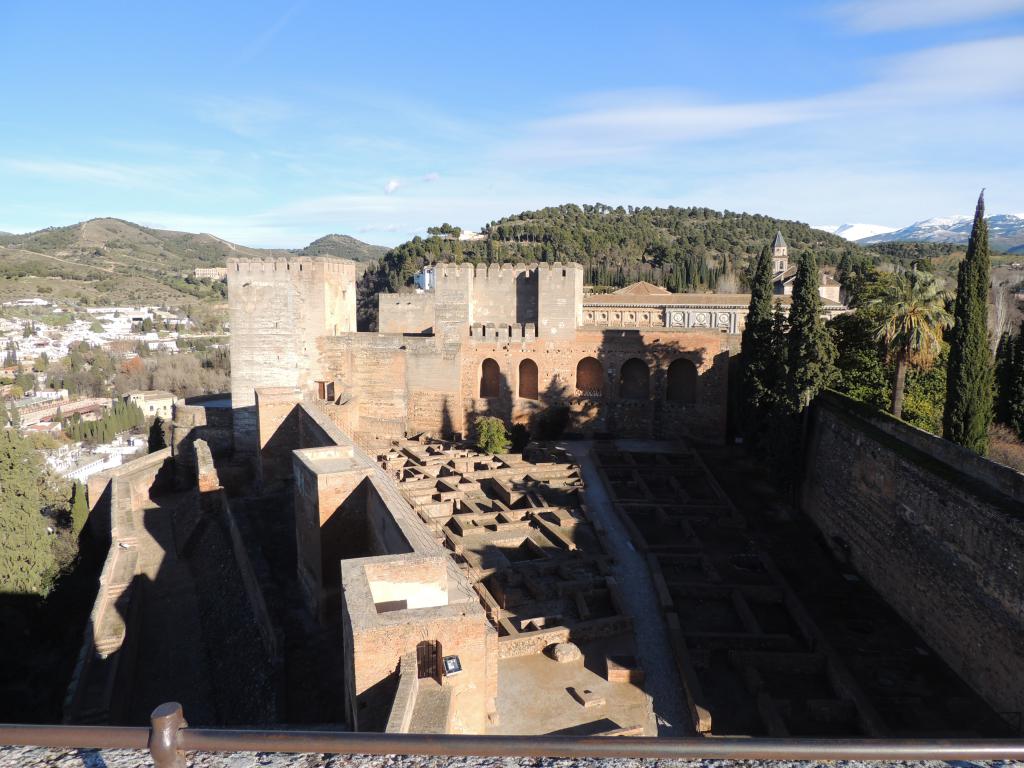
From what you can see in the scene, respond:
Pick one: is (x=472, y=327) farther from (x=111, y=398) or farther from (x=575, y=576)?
(x=111, y=398)

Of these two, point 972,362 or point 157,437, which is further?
point 157,437

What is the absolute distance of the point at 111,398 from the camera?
62656 mm

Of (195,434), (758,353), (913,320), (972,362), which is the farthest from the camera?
(195,434)

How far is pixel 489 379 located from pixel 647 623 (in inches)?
518

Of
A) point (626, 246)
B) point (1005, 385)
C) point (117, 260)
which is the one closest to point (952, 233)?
point (626, 246)

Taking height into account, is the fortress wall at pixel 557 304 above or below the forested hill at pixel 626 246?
below

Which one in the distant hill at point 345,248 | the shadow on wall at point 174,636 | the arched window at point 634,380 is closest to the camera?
the shadow on wall at point 174,636

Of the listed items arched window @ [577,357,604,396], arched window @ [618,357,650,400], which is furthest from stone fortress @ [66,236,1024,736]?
arched window @ [577,357,604,396]

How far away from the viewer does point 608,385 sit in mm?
23000

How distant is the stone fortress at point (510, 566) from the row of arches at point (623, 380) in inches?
39.0

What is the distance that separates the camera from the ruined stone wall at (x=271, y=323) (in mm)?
19734

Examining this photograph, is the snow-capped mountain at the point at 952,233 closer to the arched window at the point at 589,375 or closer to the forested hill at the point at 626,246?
the forested hill at the point at 626,246

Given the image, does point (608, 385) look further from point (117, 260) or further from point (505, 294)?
point (117, 260)

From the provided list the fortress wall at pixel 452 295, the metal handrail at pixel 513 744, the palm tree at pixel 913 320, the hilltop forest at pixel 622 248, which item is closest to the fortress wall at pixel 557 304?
the fortress wall at pixel 452 295
